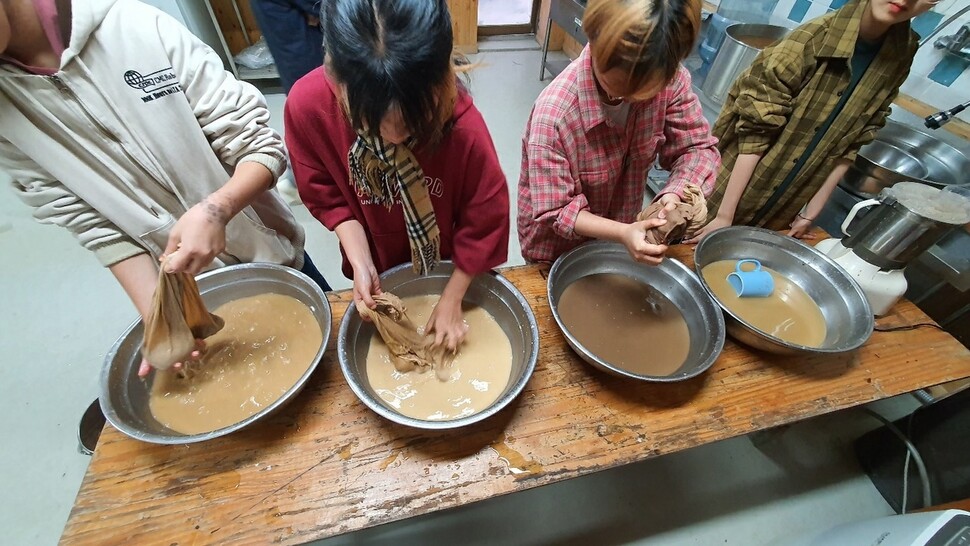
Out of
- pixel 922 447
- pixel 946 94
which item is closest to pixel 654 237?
pixel 922 447

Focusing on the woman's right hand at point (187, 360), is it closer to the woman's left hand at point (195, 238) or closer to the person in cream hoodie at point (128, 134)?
the person in cream hoodie at point (128, 134)

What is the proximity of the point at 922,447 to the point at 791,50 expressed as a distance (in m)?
1.56

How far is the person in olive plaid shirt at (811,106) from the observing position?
1328 mm

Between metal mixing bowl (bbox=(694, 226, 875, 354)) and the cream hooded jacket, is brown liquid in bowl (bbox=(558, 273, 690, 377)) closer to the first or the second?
metal mixing bowl (bbox=(694, 226, 875, 354))

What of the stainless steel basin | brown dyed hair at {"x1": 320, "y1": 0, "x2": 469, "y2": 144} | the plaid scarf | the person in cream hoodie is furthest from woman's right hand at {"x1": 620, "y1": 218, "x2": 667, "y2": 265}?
the stainless steel basin

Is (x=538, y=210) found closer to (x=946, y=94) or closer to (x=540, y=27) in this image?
(x=946, y=94)

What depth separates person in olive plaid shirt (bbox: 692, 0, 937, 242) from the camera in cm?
133

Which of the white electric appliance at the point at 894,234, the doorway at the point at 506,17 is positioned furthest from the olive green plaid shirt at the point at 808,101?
the doorway at the point at 506,17

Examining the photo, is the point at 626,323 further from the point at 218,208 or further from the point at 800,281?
the point at 218,208

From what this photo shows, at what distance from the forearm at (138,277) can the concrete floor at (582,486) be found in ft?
3.42

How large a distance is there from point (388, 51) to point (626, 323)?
87 centimetres

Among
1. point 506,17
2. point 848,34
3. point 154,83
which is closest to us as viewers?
point 154,83

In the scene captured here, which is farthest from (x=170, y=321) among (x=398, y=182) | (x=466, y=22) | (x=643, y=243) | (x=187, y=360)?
(x=466, y=22)

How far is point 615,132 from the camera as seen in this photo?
1.12m
